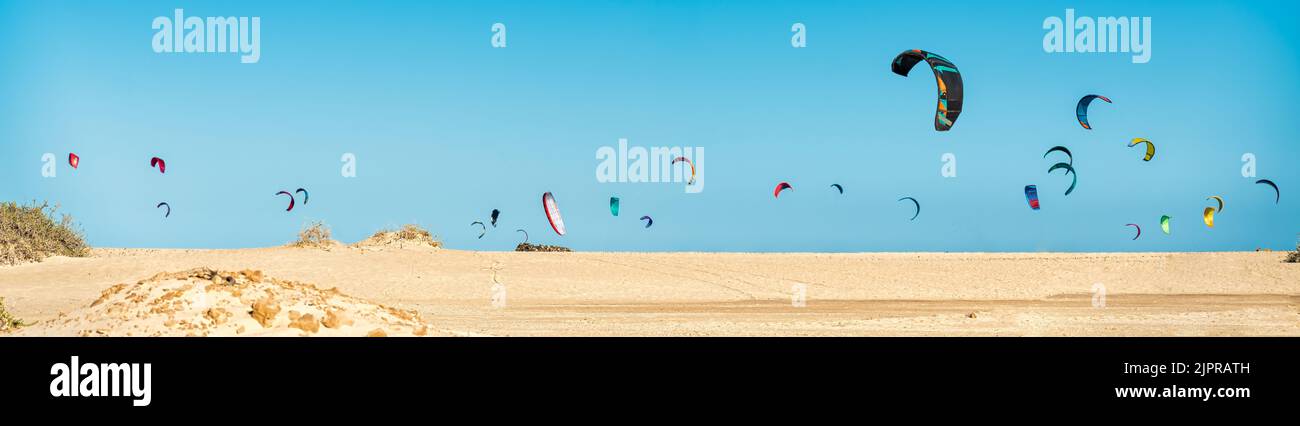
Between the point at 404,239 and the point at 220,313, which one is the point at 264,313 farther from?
the point at 404,239

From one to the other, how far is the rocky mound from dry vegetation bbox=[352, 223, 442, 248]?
19.8 m

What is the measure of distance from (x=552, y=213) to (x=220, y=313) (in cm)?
1442

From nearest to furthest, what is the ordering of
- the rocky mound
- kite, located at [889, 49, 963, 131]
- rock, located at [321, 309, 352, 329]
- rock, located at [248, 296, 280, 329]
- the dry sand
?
the rocky mound, rock, located at [248, 296, 280, 329], rock, located at [321, 309, 352, 329], the dry sand, kite, located at [889, 49, 963, 131]

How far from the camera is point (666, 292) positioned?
88.4ft

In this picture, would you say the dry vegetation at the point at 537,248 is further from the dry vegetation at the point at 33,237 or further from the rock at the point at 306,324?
the rock at the point at 306,324

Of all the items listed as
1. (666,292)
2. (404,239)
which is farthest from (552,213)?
(404,239)

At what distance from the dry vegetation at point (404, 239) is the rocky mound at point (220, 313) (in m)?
19.8

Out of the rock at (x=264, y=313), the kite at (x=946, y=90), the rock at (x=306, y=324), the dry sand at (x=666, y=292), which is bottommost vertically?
the dry sand at (x=666, y=292)

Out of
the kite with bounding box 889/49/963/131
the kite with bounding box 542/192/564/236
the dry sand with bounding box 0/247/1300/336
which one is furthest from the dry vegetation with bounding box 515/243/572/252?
the kite with bounding box 889/49/963/131

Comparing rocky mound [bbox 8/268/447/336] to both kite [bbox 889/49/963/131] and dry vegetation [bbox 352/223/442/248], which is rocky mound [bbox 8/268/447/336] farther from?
dry vegetation [bbox 352/223/442/248]

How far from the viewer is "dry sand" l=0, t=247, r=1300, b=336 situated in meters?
12.9

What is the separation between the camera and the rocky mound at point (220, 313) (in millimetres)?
11750

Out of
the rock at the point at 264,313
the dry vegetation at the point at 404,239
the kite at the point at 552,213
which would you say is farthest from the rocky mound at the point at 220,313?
the dry vegetation at the point at 404,239
